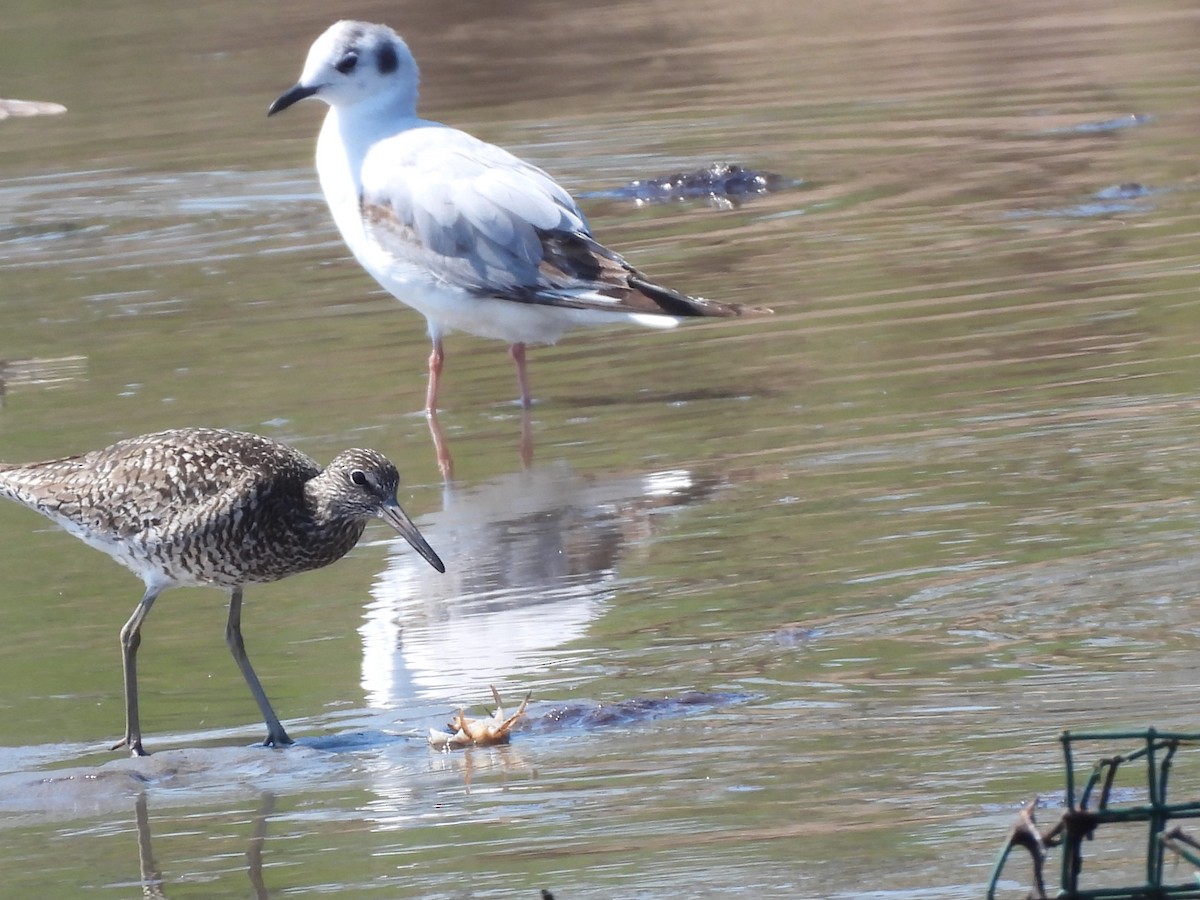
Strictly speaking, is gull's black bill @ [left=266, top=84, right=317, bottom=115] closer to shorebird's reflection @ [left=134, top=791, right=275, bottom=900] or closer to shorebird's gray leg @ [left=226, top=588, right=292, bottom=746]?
shorebird's gray leg @ [left=226, top=588, right=292, bottom=746]

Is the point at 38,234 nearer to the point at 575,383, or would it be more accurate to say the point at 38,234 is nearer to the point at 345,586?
the point at 575,383

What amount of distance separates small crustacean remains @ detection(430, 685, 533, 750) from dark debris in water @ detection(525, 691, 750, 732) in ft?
0.27

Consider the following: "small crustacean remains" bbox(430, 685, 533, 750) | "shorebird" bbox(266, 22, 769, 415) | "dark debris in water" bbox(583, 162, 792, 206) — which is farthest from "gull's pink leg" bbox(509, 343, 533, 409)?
"dark debris in water" bbox(583, 162, 792, 206)

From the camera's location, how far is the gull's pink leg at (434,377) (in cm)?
882

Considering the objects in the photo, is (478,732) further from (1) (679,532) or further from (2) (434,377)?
(2) (434,377)

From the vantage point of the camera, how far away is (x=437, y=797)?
16.2ft

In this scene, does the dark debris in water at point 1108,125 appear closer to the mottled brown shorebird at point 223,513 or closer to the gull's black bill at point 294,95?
the gull's black bill at point 294,95

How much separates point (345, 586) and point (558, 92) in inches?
441

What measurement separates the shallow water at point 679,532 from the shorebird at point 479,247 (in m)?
0.33

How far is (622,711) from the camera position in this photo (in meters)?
5.35

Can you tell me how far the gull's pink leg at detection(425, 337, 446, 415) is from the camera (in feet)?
28.9

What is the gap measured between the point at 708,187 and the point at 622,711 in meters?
7.83

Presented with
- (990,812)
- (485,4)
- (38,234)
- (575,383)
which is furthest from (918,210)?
(485,4)

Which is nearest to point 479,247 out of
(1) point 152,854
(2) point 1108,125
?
(1) point 152,854
